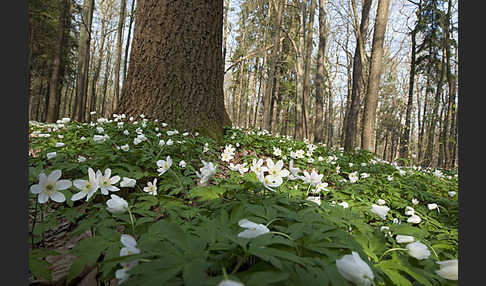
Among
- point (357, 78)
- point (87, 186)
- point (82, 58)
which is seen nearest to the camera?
point (87, 186)

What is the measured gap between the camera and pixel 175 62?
3.62 meters

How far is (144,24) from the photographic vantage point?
12.3 ft

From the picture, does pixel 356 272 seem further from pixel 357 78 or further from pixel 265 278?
pixel 357 78

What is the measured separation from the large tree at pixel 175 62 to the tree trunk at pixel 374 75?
14.6ft

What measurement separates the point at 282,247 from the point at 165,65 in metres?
3.45

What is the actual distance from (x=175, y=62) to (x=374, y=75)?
522 cm

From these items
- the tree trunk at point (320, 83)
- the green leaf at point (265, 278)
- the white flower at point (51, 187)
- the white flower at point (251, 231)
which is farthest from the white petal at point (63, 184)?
the tree trunk at point (320, 83)

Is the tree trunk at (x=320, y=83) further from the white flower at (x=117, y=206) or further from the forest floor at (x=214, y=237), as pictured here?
the white flower at (x=117, y=206)

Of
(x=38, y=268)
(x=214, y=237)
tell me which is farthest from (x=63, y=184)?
(x=214, y=237)

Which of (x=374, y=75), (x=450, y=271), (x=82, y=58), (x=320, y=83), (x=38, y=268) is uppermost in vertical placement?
(x=82, y=58)

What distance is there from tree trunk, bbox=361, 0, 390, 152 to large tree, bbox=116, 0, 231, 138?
175 inches

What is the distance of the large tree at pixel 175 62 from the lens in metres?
3.61

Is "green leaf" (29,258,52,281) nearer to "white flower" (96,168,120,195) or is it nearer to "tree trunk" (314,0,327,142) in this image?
"white flower" (96,168,120,195)

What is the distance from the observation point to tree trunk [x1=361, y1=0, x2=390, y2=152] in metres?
6.22
